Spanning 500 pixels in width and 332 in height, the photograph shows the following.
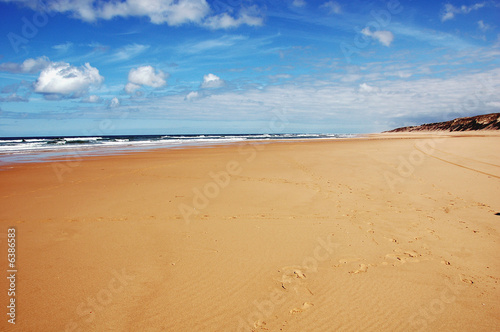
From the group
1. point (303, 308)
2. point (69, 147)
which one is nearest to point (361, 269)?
point (303, 308)

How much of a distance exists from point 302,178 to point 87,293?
7774mm

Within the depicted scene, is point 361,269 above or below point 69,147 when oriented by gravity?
below

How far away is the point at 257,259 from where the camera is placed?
164 inches

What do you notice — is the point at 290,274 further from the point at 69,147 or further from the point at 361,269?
the point at 69,147

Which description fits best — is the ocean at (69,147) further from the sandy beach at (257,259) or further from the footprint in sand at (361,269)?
the footprint in sand at (361,269)

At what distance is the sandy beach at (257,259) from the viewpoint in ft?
9.77

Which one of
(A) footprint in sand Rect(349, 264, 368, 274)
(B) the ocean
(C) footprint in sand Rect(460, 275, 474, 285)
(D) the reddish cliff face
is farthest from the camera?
(D) the reddish cliff face

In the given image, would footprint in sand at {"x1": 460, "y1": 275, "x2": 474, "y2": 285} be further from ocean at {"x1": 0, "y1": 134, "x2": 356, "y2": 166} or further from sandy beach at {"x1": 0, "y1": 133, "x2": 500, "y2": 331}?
ocean at {"x1": 0, "y1": 134, "x2": 356, "y2": 166}

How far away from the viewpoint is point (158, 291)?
11.1ft

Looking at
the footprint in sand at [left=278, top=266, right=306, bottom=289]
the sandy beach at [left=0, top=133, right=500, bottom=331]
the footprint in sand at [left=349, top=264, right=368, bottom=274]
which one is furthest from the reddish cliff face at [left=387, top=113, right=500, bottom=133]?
the footprint in sand at [left=278, top=266, right=306, bottom=289]

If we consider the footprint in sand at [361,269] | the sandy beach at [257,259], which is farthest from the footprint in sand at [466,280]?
the footprint in sand at [361,269]

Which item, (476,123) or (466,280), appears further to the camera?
(476,123)

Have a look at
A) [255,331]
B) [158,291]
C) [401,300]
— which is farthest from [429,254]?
[158,291]

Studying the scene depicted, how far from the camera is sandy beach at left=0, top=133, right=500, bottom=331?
2.98 meters
